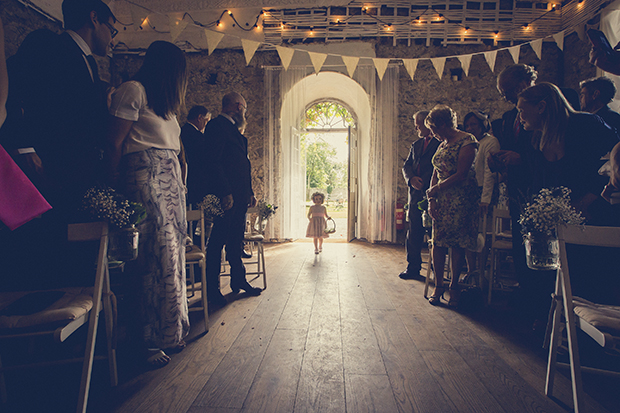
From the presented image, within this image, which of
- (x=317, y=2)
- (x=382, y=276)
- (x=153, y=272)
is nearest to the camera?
(x=153, y=272)

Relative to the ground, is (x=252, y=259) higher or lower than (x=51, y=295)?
lower

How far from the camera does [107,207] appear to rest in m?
1.33

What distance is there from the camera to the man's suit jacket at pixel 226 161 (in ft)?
8.50

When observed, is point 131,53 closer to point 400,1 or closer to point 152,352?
point 400,1

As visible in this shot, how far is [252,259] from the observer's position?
454 cm

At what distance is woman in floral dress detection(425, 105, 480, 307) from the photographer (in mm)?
2408

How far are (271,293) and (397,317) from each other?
1.14m

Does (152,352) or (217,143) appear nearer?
(152,352)

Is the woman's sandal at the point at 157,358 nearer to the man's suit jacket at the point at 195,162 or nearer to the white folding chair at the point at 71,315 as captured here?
the white folding chair at the point at 71,315

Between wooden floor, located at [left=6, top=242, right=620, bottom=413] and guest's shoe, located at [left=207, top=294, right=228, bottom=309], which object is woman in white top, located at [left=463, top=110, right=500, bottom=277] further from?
guest's shoe, located at [left=207, top=294, right=228, bottom=309]

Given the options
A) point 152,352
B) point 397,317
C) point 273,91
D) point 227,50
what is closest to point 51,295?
point 152,352

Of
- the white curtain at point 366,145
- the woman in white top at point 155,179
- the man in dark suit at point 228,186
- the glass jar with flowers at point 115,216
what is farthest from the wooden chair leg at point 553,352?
the white curtain at point 366,145

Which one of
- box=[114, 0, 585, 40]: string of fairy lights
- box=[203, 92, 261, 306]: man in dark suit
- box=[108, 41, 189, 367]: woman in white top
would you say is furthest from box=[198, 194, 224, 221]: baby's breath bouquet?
box=[114, 0, 585, 40]: string of fairy lights

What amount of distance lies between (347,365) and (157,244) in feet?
3.72
